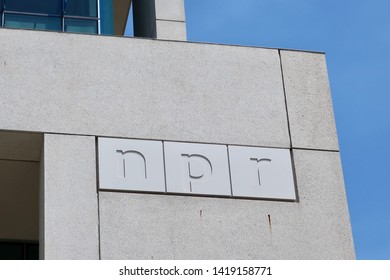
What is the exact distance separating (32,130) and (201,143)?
8.69 ft

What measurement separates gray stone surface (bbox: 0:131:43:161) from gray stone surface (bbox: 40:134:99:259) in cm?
27

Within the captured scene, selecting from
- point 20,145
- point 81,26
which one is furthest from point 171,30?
point 20,145

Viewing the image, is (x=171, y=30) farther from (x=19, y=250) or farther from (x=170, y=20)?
(x=19, y=250)

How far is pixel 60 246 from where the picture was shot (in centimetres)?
1527

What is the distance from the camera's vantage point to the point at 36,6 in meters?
18.8

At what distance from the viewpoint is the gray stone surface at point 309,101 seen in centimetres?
1730

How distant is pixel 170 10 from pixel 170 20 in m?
0.20

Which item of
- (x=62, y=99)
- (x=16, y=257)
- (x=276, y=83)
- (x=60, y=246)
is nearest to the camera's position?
(x=60, y=246)

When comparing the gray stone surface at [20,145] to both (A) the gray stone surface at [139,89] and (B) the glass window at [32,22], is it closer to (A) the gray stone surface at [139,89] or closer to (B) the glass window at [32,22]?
(A) the gray stone surface at [139,89]

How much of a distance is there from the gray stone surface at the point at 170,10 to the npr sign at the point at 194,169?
2.78 metres

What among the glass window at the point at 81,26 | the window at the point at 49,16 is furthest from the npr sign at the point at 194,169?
the window at the point at 49,16
